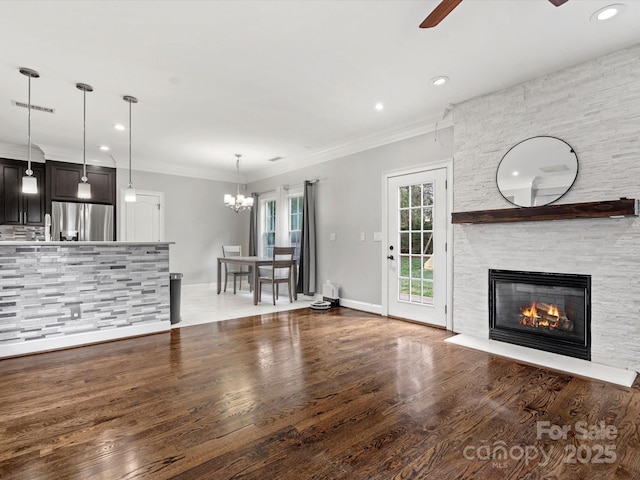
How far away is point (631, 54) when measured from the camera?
2785 millimetres

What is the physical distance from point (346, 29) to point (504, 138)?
2.08 m

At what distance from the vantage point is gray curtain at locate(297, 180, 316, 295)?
19.6 ft

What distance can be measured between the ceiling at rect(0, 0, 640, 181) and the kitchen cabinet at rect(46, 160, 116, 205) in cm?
107

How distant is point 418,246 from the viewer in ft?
14.7

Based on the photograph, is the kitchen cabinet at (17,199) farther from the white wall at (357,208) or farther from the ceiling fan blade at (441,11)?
the ceiling fan blade at (441,11)

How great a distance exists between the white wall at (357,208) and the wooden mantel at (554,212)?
954 millimetres

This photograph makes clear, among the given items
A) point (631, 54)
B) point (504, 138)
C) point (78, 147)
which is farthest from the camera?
point (78, 147)

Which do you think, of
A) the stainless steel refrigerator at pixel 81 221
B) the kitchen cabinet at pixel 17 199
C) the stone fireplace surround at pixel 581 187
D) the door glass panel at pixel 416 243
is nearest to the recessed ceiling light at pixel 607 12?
the stone fireplace surround at pixel 581 187

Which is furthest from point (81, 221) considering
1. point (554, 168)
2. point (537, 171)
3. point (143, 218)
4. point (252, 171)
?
point (554, 168)

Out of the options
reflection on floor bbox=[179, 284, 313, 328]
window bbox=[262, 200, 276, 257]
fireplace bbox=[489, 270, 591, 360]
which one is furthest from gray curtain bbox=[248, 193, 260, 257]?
fireplace bbox=[489, 270, 591, 360]

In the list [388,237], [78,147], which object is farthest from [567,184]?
[78,147]

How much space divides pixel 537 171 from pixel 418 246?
162 cm

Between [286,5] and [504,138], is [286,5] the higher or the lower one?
the higher one

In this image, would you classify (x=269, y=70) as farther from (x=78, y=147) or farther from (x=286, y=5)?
(x=78, y=147)
